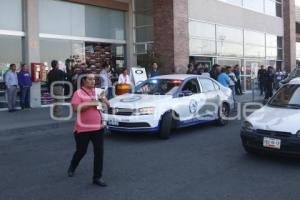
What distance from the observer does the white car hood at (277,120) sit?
23.8 ft

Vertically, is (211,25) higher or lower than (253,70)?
higher

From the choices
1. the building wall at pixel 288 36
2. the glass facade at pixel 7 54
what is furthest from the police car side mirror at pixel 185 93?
the building wall at pixel 288 36

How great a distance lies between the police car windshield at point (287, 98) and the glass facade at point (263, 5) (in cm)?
1666

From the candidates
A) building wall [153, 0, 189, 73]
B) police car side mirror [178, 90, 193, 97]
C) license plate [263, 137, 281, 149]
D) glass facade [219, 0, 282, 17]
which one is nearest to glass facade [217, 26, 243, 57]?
glass facade [219, 0, 282, 17]

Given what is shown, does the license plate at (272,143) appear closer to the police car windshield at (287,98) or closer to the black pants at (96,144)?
the police car windshield at (287,98)

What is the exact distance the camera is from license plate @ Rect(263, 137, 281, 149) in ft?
23.8

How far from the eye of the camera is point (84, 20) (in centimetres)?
1888

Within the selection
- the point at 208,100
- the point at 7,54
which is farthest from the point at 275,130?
the point at 7,54

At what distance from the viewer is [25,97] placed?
1526 centimetres

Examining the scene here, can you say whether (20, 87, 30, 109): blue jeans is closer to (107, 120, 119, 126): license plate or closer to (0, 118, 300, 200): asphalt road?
(0, 118, 300, 200): asphalt road

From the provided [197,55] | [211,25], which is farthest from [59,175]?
[211,25]

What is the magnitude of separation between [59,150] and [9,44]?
8.02 meters

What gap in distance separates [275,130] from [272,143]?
218mm

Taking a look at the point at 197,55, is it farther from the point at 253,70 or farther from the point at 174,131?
the point at 174,131
